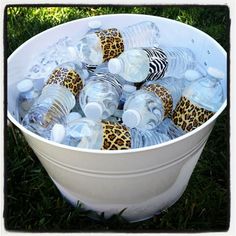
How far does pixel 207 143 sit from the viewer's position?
4.73ft

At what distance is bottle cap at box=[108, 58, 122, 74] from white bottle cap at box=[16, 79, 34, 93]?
0.18m

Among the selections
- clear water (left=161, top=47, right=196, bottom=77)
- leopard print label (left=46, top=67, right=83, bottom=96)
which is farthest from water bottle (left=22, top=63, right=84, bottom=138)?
clear water (left=161, top=47, right=196, bottom=77)

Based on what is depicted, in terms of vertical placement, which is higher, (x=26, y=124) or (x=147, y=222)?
(x=26, y=124)

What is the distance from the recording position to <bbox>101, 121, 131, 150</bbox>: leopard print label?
1176 mm

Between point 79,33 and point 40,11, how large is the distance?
125 millimetres

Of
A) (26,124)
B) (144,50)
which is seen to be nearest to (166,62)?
(144,50)

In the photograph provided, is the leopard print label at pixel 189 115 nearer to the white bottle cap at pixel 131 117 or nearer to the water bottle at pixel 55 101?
the white bottle cap at pixel 131 117

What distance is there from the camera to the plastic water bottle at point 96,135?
118cm

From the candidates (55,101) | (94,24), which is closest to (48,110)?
(55,101)

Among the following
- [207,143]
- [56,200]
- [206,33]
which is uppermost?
[206,33]

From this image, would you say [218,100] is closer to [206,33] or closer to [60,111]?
[206,33]

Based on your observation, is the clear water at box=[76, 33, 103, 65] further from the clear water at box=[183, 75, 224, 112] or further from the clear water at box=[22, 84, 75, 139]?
the clear water at box=[183, 75, 224, 112]

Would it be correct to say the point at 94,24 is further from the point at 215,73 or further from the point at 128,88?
the point at 215,73

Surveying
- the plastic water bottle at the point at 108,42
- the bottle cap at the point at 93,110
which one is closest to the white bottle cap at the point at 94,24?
the plastic water bottle at the point at 108,42
